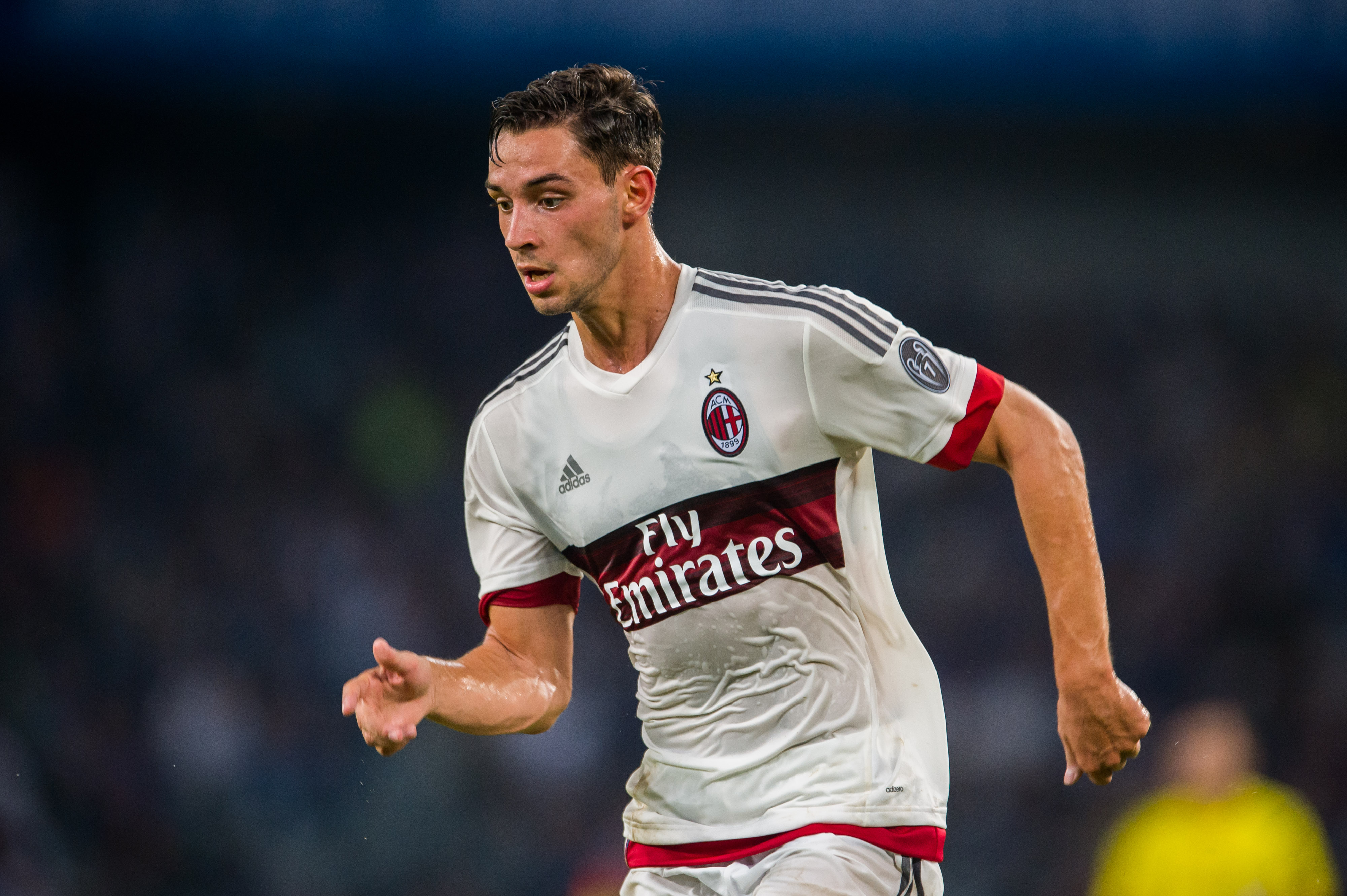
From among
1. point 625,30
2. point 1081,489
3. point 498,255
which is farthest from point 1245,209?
point 1081,489

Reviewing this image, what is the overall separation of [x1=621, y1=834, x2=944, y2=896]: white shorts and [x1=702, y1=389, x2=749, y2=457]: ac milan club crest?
2.77ft

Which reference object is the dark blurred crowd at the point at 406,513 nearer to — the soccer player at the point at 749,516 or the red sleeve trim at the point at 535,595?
the red sleeve trim at the point at 535,595

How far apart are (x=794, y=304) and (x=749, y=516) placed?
479mm

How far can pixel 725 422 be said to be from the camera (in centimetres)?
282

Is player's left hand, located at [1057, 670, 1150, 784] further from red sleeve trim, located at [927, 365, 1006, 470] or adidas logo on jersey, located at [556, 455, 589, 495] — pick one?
adidas logo on jersey, located at [556, 455, 589, 495]

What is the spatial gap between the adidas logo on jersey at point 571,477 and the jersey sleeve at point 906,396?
560 mm

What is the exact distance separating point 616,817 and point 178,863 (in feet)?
7.72

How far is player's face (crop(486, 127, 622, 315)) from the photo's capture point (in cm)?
282

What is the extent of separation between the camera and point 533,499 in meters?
3.07

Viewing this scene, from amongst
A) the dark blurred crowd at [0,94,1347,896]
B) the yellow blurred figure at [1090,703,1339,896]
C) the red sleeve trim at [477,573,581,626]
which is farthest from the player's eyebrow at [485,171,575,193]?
the dark blurred crowd at [0,94,1347,896]

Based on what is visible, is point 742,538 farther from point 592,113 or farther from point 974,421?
point 592,113

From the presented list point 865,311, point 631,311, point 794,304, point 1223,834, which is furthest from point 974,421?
point 1223,834

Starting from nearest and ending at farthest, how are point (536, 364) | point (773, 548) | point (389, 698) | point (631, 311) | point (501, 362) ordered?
point (389, 698) < point (773, 548) < point (631, 311) < point (536, 364) < point (501, 362)

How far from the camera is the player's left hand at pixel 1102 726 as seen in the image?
2561 millimetres
